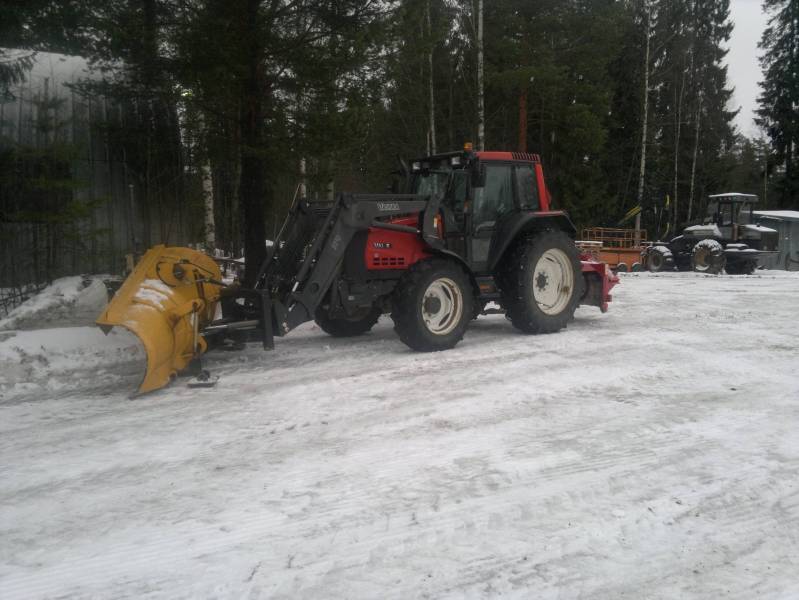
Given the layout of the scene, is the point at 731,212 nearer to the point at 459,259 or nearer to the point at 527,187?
the point at 527,187

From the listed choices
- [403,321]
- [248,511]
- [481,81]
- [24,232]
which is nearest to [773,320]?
[403,321]

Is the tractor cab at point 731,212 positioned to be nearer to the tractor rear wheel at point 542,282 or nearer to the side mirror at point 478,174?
the tractor rear wheel at point 542,282

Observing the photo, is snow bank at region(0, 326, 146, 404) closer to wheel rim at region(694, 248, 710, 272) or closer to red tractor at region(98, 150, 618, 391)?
red tractor at region(98, 150, 618, 391)

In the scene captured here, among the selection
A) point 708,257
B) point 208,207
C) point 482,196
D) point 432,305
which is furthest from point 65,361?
point 708,257

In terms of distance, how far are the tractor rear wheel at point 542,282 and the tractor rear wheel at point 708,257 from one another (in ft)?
39.5

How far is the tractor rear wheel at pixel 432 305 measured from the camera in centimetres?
660

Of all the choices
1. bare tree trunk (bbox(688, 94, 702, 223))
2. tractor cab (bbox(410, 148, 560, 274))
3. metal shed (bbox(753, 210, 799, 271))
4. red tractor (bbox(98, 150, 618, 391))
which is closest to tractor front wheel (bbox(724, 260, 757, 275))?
metal shed (bbox(753, 210, 799, 271))

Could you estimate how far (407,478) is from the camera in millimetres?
3586

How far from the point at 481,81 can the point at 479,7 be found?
80.1 inches

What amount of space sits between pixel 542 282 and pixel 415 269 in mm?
2051

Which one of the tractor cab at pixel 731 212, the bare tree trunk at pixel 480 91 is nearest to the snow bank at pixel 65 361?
the bare tree trunk at pixel 480 91

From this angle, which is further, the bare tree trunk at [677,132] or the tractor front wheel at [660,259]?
the bare tree trunk at [677,132]

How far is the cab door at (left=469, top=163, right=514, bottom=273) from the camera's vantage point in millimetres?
7430

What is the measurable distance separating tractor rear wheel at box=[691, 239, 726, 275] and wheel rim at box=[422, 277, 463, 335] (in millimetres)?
13916
